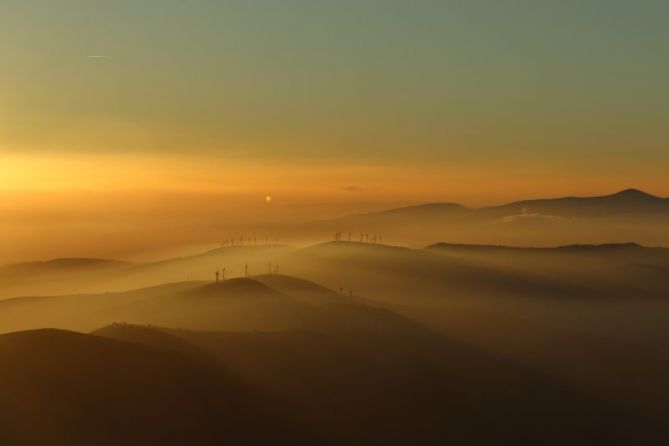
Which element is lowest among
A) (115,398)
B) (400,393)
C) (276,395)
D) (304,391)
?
(400,393)

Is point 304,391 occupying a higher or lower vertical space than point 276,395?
lower

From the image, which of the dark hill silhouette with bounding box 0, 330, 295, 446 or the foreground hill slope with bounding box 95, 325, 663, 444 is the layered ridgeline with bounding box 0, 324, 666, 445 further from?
the foreground hill slope with bounding box 95, 325, 663, 444

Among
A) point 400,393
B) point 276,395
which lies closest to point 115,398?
point 276,395

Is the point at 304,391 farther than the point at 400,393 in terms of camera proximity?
No

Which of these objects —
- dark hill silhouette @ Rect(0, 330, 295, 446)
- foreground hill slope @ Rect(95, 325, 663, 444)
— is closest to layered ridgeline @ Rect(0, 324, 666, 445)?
dark hill silhouette @ Rect(0, 330, 295, 446)

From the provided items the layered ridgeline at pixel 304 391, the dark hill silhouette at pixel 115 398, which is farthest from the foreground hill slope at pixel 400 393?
the dark hill silhouette at pixel 115 398

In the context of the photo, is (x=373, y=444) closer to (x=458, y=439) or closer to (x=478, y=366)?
(x=458, y=439)

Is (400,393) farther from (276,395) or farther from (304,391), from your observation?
(276,395)

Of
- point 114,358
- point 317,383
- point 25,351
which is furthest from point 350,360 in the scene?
point 25,351

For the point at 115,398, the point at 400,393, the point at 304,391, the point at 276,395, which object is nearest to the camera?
the point at 115,398
